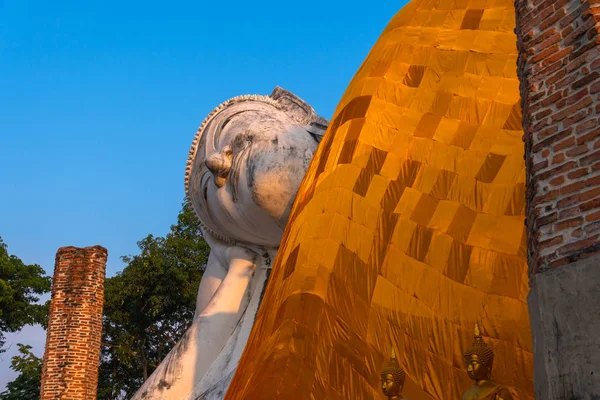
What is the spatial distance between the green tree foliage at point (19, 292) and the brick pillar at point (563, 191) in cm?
1772

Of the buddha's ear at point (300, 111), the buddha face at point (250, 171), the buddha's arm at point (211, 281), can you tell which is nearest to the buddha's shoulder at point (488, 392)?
the buddha face at point (250, 171)

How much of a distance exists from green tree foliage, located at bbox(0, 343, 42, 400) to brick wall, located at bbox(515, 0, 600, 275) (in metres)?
16.6

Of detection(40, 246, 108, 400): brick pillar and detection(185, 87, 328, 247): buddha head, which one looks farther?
detection(40, 246, 108, 400): brick pillar

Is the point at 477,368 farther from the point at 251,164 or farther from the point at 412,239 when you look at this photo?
the point at 251,164

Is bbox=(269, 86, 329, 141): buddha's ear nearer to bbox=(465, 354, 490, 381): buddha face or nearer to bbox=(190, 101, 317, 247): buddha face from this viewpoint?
bbox=(190, 101, 317, 247): buddha face

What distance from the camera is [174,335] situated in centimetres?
1912

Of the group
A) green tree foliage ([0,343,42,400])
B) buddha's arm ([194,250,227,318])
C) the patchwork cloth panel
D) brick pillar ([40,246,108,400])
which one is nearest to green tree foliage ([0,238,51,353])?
green tree foliage ([0,343,42,400])

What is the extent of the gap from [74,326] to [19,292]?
28.3ft

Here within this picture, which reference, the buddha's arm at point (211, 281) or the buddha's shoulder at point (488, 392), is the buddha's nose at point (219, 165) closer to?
the buddha's arm at point (211, 281)

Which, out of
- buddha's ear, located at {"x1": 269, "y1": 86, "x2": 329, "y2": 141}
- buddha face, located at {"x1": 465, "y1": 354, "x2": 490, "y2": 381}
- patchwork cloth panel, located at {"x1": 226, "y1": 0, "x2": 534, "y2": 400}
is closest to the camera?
buddha face, located at {"x1": 465, "y1": 354, "x2": 490, "y2": 381}

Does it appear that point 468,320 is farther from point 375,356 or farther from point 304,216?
point 304,216

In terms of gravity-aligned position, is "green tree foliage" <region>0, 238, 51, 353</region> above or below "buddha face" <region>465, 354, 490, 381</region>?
above

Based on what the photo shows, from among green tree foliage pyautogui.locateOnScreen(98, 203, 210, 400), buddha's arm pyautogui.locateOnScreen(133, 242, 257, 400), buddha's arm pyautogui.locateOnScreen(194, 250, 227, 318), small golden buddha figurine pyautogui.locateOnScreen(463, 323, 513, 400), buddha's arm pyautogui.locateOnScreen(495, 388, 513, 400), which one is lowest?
buddha's arm pyautogui.locateOnScreen(495, 388, 513, 400)

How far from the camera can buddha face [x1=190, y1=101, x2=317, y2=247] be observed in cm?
725
